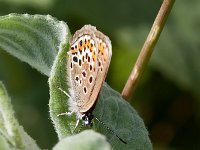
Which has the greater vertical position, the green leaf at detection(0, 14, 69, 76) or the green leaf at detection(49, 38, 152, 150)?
the green leaf at detection(0, 14, 69, 76)

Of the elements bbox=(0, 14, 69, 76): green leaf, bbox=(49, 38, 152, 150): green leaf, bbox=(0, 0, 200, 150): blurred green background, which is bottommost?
bbox=(0, 0, 200, 150): blurred green background

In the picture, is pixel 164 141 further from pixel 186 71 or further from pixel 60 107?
pixel 60 107

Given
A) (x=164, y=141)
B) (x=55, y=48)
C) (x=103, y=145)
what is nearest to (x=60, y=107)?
(x=55, y=48)

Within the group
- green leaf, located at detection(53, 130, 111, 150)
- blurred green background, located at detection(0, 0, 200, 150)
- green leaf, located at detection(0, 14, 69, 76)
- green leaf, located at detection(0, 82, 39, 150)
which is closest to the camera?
green leaf, located at detection(53, 130, 111, 150)

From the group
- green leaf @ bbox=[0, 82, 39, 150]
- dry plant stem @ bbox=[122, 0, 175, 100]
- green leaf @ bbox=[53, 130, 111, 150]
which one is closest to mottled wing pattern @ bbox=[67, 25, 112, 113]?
dry plant stem @ bbox=[122, 0, 175, 100]

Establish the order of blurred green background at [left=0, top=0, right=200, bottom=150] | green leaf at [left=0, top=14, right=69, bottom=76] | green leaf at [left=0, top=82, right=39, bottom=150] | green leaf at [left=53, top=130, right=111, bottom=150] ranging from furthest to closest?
blurred green background at [left=0, top=0, right=200, bottom=150], green leaf at [left=0, top=14, right=69, bottom=76], green leaf at [left=0, top=82, right=39, bottom=150], green leaf at [left=53, top=130, right=111, bottom=150]

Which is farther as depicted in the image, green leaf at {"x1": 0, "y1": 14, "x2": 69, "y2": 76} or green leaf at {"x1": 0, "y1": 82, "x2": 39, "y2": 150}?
green leaf at {"x1": 0, "y1": 14, "x2": 69, "y2": 76}

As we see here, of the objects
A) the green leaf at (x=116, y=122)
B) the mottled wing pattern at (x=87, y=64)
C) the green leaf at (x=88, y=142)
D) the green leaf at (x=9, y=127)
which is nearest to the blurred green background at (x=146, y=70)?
the mottled wing pattern at (x=87, y=64)

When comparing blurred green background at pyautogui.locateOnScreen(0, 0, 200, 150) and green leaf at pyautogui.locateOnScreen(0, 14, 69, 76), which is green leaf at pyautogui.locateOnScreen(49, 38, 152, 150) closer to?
green leaf at pyautogui.locateOnScreen(0, 14, 69, 76)

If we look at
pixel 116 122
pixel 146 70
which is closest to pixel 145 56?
pixel 116 122
